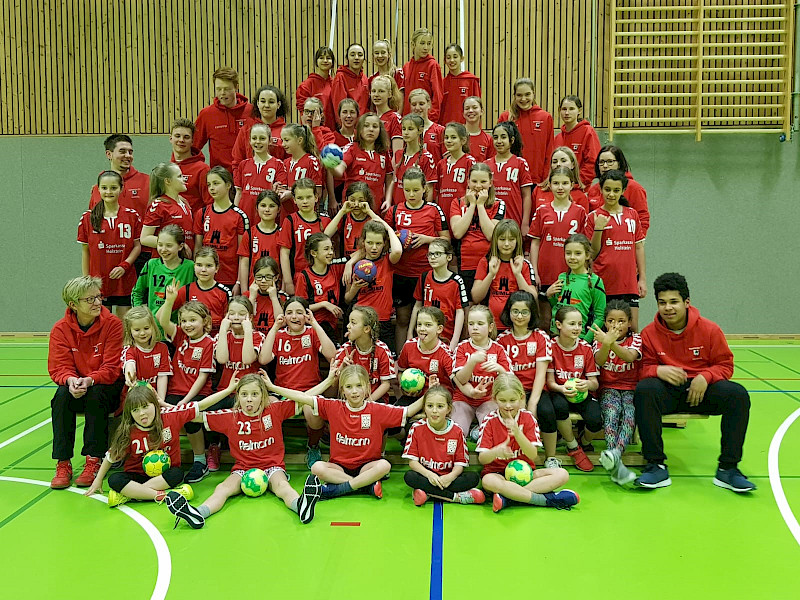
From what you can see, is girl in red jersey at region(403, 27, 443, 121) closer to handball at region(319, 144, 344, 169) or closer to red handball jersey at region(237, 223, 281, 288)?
handball at region(319, 144, 344, 169)

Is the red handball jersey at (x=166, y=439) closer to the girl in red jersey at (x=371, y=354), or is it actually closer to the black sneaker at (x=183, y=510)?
the black sneaker at (x=183, y=510)

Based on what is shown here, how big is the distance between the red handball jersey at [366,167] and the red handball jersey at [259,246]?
103 cm

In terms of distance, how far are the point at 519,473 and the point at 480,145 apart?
4.06m

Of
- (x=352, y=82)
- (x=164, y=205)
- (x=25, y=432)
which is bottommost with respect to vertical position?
(x=25, y=432)

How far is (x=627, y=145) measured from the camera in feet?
37.3

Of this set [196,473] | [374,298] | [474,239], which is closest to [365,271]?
[374,298]

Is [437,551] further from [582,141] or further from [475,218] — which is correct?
[582,141]

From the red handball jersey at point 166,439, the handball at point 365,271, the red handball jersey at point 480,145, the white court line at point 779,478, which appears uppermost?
the red handball jersey at point 480,145

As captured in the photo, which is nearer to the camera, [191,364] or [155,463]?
[155,463]

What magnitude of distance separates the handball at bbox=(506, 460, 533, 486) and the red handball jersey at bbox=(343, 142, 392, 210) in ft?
10.7

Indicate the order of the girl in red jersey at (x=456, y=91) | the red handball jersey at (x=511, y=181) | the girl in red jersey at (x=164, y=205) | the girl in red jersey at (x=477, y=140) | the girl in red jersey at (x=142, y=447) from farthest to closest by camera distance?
the girl in red jersey at (x=456, y=91)
the girl in red jersey at (x=477, y=140)
the red handball jersey at (x=511, y=181)
the girl in red jersey at (x=164, y=205)
the girl in red jersey at (x=142, y=447)

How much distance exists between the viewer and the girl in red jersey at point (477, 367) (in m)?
5.63

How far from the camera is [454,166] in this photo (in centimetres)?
714

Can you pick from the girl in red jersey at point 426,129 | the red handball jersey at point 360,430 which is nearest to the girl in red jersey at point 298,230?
the girl in red jersey at point 426,129
